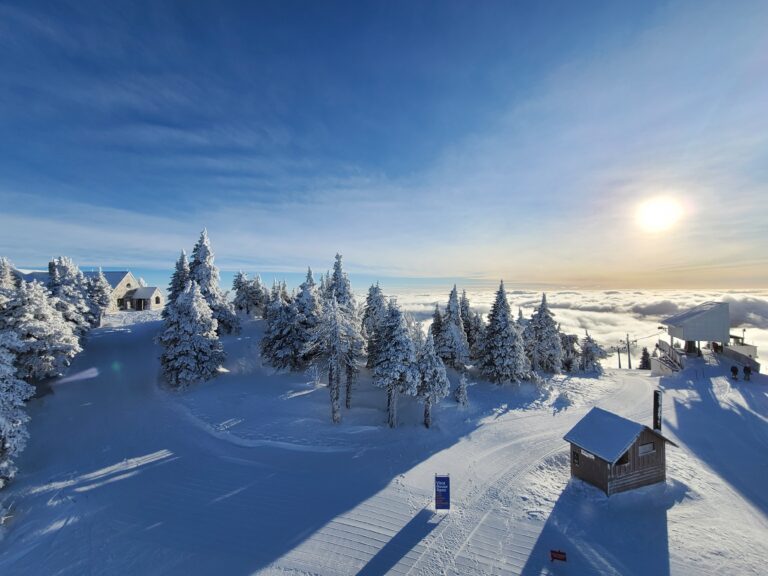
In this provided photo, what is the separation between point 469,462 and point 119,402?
26825mm

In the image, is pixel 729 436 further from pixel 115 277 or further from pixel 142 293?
pixel 115 277

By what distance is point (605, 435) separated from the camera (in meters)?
17.8

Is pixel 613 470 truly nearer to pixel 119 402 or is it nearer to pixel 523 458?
pixel 523 458

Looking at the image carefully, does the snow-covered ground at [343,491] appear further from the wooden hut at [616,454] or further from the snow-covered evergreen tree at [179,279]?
the snow-covered evergreen tree at [179,279]

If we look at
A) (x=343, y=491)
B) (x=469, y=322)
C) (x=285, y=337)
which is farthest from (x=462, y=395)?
(x=469, y=322)

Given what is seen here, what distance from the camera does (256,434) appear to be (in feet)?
74.2

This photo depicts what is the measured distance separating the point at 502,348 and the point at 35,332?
3996 cm

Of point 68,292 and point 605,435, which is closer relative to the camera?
point 605,435

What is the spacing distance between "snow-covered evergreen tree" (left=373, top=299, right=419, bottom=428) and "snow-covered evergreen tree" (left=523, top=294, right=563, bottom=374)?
23.1 m

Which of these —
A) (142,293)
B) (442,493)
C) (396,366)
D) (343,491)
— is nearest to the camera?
(442,493)

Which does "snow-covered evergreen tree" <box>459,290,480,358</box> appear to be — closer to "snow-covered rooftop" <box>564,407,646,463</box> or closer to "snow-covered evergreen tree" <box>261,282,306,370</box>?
"snow-covered evergreen tree" <box>261,282,306,370</box>

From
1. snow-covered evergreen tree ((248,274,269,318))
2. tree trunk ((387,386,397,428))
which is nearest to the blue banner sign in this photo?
tree trunk ((387,386,397,428))

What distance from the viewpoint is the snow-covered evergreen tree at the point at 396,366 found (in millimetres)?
25406

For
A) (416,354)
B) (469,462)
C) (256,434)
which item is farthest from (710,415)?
(256,434)
